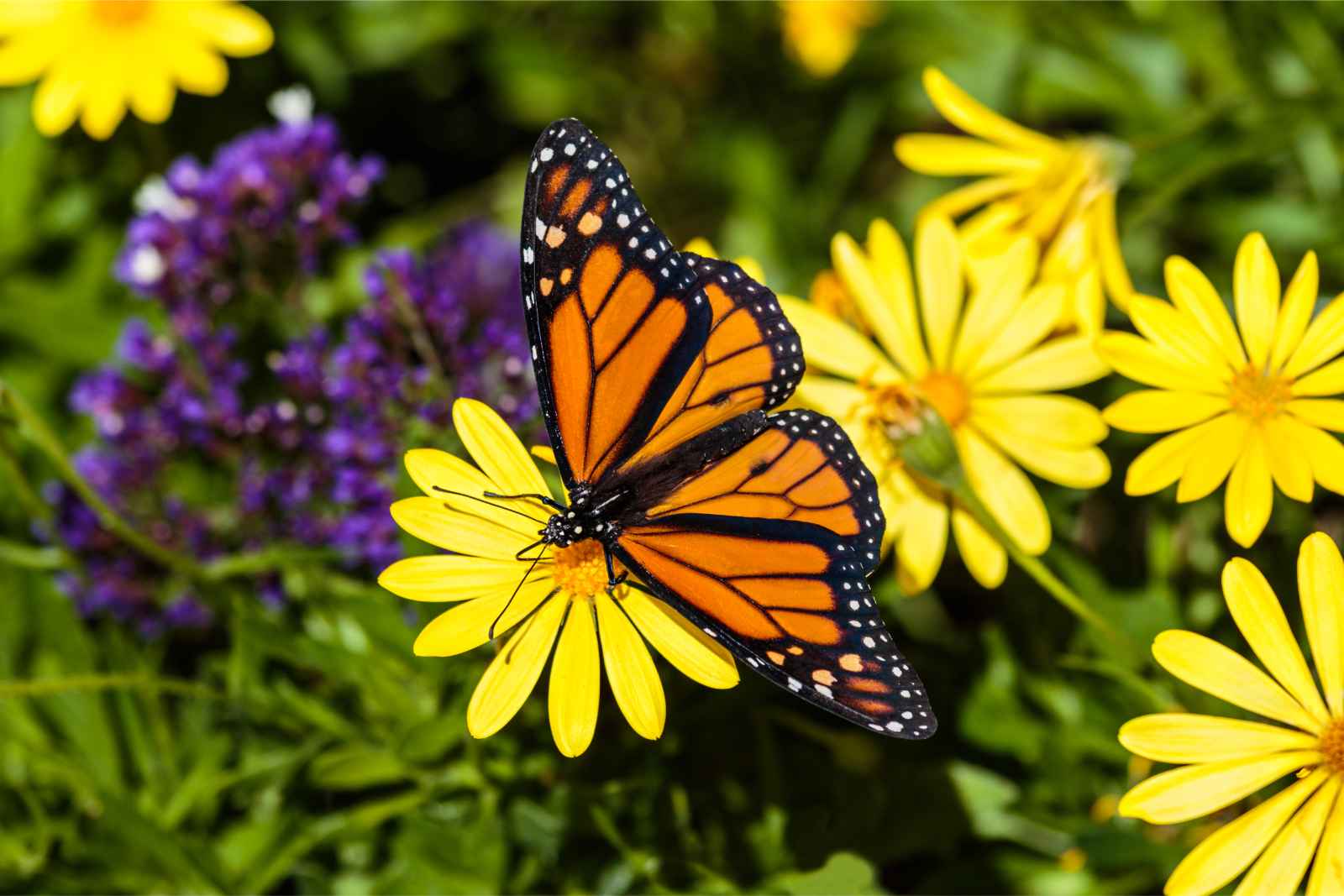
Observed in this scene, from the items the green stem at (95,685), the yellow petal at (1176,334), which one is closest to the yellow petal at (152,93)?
the green stem at (95,685)

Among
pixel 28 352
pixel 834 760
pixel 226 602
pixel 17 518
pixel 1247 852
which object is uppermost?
pixel 28 352

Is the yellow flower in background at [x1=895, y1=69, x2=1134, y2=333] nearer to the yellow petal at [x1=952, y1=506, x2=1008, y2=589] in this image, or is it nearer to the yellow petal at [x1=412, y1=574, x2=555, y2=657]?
the yellow petal at [x1=952, y1=506, x2=1008, y2=589]

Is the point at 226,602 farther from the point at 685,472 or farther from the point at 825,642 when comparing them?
the point at 825,642

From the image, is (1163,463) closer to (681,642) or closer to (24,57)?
(681,642)

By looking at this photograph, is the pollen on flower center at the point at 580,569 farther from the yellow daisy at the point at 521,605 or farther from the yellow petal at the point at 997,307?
the yellow petal at the point at 997,307

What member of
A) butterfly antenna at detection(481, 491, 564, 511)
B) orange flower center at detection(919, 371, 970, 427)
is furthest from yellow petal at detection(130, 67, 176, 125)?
orange flower center at detection(919, 371, 970, 427)

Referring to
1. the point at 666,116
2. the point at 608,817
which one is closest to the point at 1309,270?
the point at 608,817
